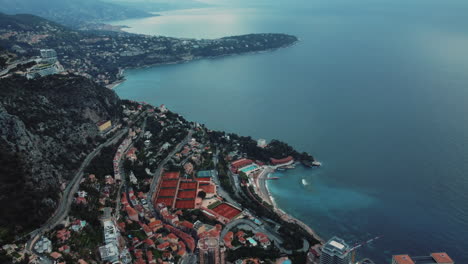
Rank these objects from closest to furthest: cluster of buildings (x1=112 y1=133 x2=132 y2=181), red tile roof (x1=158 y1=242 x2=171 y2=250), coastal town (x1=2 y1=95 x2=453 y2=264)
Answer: coastal town (x1=2 y1=95 x2=453 y2=264), red tile roof (x1=158 y1=242 x2=171 y2=250), cluster of buildings (x1=112 y1=133 x2=132 y2=181)

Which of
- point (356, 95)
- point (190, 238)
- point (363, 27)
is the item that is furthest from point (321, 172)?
point (363, 27)

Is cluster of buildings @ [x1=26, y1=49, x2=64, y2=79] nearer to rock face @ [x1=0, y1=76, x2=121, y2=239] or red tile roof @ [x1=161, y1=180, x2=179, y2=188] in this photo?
rock face @ [x1=0, y1=76, x2=121, y2=239]

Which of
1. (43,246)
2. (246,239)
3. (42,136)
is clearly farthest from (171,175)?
(43,246)

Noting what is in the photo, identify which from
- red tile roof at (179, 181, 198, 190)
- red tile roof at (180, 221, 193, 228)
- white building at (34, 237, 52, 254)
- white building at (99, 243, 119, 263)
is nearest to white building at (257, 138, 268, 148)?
red tile roof at (179, 181, 198, 190)

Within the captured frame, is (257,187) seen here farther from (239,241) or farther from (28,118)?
(28,118)

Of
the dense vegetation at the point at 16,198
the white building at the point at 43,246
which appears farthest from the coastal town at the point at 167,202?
the dense vegetation at the point at 16,198

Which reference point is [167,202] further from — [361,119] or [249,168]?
[361,119]
